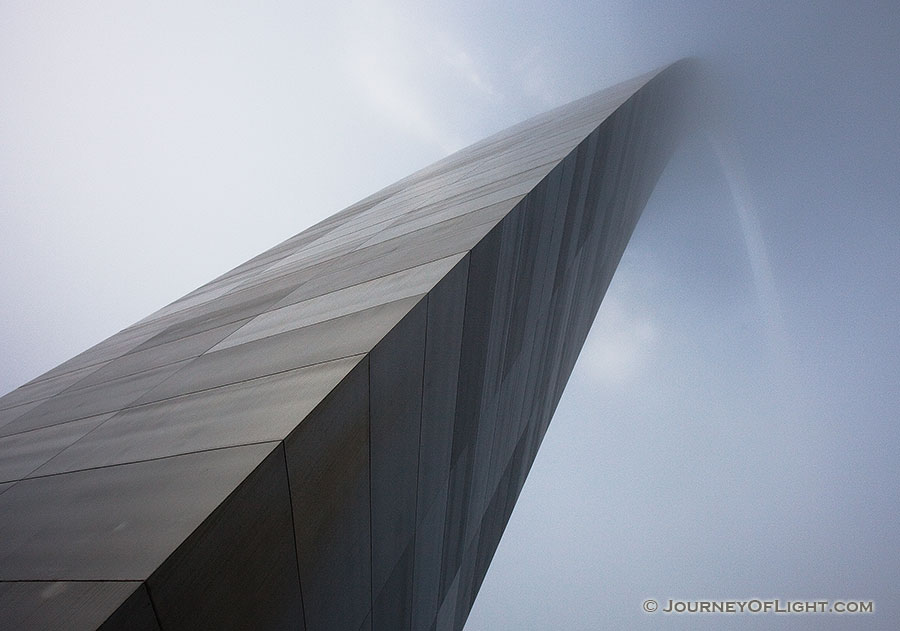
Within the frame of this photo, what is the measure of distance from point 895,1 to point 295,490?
311 ft

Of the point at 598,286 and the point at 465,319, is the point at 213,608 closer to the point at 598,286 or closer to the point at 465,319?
the point at 465,319

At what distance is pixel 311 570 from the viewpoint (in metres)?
4.90

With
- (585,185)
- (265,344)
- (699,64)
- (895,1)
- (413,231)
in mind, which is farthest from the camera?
(699,64)

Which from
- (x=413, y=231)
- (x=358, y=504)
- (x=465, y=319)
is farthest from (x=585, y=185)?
(x=358, y=504)

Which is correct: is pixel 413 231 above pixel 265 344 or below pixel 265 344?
above

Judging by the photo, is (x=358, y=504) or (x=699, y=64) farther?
(x=699, y=64)

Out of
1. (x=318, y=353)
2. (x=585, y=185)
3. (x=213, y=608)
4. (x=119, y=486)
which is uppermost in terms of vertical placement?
(x=585, y=185)

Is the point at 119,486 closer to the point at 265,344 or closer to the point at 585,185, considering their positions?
the point at 265,344

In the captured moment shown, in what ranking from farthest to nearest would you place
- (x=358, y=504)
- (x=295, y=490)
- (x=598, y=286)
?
(x=598, y=286)
(x=358, y=504)
(x=295, y=490)

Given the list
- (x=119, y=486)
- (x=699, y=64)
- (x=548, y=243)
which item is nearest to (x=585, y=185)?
(x=548, y=243)

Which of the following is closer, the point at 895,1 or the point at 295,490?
the point at 295,490

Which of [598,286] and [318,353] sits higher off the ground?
[598,286]

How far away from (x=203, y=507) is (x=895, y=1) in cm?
9559

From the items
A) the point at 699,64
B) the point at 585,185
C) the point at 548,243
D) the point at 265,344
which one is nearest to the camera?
the point at 265,344
